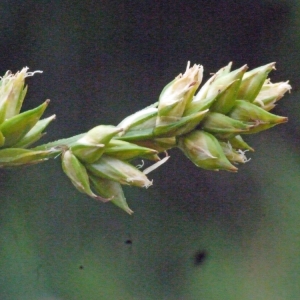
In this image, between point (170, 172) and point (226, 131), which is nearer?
point (226, 131)

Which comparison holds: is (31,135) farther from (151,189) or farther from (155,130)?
(151,189)

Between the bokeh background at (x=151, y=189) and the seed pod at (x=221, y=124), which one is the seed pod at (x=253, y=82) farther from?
the bokeh background at (x=151, y=189)

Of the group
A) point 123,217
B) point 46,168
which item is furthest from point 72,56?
point 123,217

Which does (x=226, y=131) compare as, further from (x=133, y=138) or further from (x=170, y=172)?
(x=170, y=172)

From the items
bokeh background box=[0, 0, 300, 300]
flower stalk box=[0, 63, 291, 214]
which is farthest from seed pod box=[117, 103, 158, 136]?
bokeh background box=[0, 0, 300, 300]

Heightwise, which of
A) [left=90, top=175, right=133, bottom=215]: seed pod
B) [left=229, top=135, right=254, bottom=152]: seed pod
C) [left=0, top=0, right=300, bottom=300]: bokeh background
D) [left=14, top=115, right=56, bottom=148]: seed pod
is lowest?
[left=0, top=0, right=300, bottom=300]: bokeh background

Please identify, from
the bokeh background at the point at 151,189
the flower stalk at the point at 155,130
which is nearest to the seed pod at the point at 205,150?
the flower stalk at the point at 155,130

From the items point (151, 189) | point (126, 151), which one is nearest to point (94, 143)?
point (126, 151)

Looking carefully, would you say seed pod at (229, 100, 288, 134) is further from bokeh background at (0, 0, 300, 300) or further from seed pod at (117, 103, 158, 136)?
bokeh background at (0, 0, 300, 300)
